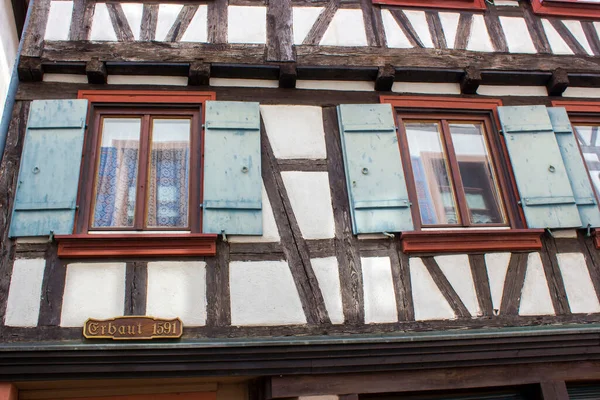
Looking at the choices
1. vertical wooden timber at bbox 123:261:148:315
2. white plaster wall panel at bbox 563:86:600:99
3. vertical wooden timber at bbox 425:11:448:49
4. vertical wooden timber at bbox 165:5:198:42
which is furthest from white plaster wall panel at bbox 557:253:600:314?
vertical wooden timber at bbox 165:5:198:42

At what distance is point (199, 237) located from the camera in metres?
5.04

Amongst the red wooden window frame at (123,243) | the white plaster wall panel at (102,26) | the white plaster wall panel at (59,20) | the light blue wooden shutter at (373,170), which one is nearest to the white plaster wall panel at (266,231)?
the red wooden window frame at (123,243)

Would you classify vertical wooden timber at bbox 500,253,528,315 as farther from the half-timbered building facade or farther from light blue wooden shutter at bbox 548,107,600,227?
light blue wooden shutter at bbox 548,107,600,227

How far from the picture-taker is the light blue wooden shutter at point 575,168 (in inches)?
223

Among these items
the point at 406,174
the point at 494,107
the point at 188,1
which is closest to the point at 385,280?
the point at 406,174

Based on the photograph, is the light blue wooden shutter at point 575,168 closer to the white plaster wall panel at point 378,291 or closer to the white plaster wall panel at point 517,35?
the white plaster wall panel at point 517,35

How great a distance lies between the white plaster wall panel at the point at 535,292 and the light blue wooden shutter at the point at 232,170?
90.5 inches

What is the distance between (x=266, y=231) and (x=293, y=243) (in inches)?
9.9

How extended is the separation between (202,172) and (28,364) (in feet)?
6.79

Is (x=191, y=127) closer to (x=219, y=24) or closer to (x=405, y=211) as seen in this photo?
(x=219, y=24)

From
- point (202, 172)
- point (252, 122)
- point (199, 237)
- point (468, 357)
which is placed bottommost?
point (468, 357)

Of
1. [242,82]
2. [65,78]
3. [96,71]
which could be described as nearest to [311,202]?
[242,82]

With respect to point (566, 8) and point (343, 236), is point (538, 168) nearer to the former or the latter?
point (343, 236)

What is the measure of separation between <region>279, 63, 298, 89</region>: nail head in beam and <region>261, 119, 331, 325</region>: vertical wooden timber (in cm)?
62
